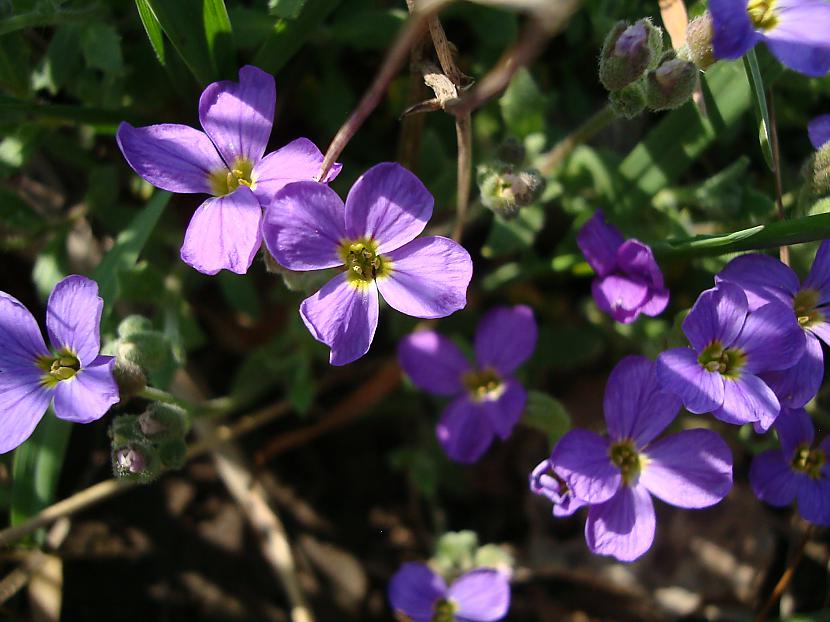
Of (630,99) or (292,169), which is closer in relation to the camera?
(292,169)

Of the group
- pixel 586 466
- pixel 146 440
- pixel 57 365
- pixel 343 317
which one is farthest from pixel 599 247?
pixel 57 365

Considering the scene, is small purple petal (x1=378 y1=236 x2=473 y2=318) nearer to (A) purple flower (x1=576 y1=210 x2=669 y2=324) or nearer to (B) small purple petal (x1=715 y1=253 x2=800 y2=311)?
(A) purple flower (x1=576 y1=210 x2=669 y2=324)

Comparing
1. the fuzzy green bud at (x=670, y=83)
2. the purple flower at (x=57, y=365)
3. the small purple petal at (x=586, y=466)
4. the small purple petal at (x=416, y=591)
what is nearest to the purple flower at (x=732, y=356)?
the small purple petal at (x=586, y=466)

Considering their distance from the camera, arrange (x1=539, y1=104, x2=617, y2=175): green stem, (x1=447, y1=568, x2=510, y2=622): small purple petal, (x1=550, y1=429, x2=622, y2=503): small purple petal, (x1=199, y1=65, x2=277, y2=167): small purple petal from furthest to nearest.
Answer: (x1=447, y1=568, x2=510, y2=622): small purple petal, (x1=539, y1=104, x2=617, y2=175): green stem, (x1=550, y1=429, x2=622, y2=503): small purple petal, (x1=199, y1=65, x2=277, y2=167): small purple petal

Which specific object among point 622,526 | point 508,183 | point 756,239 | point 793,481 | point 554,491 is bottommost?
point 793,481

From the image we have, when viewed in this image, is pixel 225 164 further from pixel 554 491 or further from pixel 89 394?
pixel 554 491

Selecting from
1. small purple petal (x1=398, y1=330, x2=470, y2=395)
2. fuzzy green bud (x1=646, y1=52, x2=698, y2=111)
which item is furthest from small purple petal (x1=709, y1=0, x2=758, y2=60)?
small purple petal (x1=398, y1=330, x2=470, y2=395)
